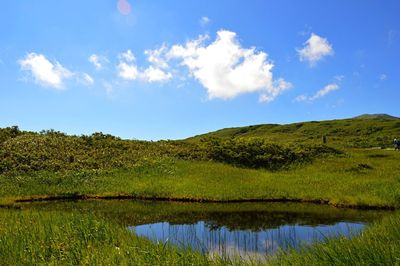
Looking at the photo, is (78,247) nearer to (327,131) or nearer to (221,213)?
(221,213)

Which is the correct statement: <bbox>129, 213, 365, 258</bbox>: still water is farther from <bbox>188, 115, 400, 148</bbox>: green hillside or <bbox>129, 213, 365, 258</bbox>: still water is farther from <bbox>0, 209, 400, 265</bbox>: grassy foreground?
<bbox>188, 115, 400, 148</bbox>: green hillside

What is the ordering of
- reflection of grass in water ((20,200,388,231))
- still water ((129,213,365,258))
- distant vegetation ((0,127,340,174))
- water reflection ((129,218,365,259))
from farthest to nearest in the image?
distant vegetation ((0,127,340,174)) → reflection of grass in water ((20,200,388,231)) → still water ((129,213,365,258)) → water reflection ((129,218,365,259))

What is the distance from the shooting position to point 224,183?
39719mm

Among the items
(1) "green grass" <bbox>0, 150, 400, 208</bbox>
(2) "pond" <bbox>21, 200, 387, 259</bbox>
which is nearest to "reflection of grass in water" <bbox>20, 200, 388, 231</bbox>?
(2) "pond" <bbox>21, 200, 387, 259</bbox>

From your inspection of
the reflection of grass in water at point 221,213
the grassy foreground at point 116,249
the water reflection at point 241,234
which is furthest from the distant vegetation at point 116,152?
the grassy foreground at point 116,249

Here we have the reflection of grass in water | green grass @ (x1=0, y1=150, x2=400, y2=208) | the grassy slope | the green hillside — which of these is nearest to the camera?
the reflection of grass in water

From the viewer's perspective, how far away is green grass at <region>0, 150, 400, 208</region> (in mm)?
35125

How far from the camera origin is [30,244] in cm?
1429

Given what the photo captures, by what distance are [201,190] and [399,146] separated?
40.9m

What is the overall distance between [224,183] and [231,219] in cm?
1207

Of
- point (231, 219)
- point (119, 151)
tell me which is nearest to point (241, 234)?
point (231, 219)

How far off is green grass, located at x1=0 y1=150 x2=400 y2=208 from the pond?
2.37m

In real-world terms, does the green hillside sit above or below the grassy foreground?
above

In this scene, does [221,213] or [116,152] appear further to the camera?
[116,152]
